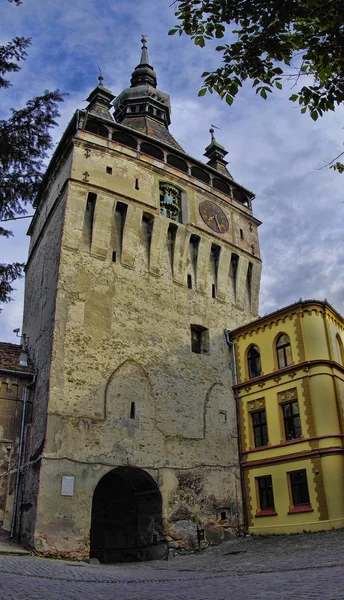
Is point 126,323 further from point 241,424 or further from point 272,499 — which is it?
point 272,499

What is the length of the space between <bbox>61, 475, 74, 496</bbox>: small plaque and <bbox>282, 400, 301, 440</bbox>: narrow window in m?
7.67

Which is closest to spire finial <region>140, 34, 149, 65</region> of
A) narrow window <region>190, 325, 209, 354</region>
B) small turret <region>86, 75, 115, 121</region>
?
small turret <region>86, 75, 115, 121</region>

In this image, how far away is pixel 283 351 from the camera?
65.3 feet

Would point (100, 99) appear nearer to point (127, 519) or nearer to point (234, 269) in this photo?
point (234, 269)

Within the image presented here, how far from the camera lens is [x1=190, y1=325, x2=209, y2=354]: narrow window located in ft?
72.2

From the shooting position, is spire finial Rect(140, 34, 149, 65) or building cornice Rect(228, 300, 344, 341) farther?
spire finial Rect(140, 34, 149, 65)

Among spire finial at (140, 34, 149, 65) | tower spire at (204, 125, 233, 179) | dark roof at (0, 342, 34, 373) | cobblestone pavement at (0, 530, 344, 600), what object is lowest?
cobblestone pavement at (0, 530, 344, 600)

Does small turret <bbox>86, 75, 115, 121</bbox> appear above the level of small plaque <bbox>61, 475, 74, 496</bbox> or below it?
above

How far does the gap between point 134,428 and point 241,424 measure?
4.93 meters

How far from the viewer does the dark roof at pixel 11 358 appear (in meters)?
18.8

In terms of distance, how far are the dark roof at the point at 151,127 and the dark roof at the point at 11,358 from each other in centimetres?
1291

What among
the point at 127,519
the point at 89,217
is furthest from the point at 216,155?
the point at 127,519

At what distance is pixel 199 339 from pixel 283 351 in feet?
13.0

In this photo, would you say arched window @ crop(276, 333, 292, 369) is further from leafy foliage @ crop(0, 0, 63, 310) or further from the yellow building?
leafy foliage @ crop(0, 0, 63, 310)
